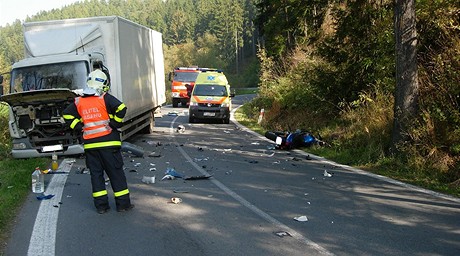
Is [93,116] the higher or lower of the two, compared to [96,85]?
lower

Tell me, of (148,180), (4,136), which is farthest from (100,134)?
(4,136)

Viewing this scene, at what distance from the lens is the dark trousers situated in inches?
247

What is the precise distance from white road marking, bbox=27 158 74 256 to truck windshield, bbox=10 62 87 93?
3.42 metres

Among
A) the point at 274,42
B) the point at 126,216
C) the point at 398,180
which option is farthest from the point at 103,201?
the point at 274,42

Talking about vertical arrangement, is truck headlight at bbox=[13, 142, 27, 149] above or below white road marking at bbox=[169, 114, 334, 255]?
above

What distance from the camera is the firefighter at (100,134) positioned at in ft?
20.5

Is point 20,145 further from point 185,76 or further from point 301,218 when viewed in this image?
point 185,76

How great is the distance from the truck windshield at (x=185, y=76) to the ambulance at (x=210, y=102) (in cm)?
1138

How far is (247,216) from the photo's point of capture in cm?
596

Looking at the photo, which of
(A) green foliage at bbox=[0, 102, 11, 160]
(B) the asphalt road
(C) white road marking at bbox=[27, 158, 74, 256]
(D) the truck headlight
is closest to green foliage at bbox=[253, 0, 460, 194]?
(B) the asphalt road

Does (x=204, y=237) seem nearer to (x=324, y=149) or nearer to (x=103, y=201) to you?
(x=103, y=201)

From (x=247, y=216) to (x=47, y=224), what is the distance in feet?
8.08

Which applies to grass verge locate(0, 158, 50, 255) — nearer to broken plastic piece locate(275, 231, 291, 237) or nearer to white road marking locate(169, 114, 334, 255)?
broken plastic piece locate(275, 231, 291, 237)

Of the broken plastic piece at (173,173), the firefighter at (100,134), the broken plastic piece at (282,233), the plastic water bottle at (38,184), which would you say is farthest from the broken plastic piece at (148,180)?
the broken plastic piece at (282,233)
